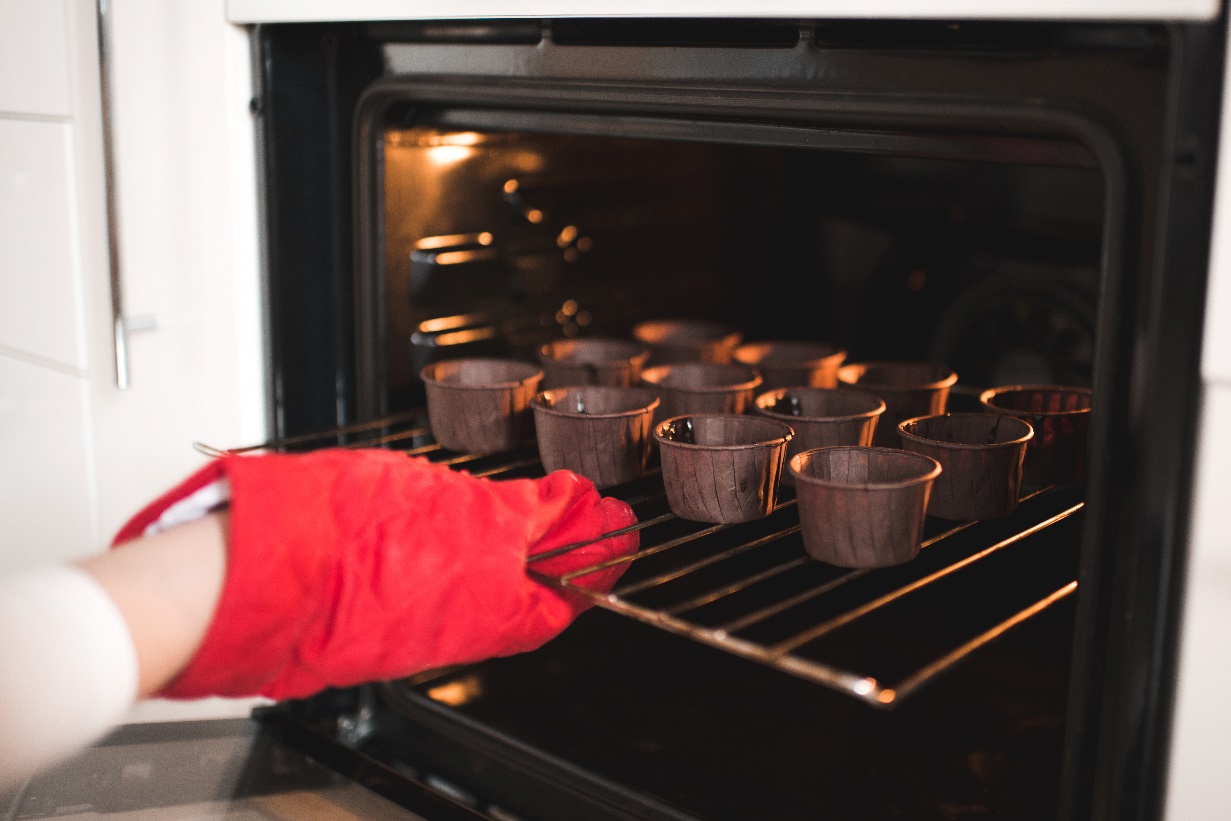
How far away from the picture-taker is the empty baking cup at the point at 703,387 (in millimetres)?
1187

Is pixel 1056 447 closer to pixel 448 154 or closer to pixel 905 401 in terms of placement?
pixel 905 401

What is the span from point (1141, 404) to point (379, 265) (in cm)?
79

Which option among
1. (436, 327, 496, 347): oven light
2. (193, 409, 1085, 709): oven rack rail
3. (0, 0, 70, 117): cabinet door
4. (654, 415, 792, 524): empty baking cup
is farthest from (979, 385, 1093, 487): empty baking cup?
(0, 0, 70, 117): cabinet door

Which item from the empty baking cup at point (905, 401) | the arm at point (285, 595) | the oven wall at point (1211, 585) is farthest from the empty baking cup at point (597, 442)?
the oven wall at point (1211, 585)

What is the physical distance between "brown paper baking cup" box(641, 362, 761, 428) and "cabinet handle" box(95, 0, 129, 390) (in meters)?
0.55

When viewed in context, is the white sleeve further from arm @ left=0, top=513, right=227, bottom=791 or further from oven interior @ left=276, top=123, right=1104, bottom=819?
oven interior @ left=276, top=123, right=1104, bottom=819

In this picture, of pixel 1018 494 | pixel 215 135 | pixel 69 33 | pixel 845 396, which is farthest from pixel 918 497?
pixel 69 33

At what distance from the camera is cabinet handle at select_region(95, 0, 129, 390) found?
1.16m

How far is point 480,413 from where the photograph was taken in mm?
1183

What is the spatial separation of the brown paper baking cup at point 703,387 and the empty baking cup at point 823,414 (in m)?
0.03

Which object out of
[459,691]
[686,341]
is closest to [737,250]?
[686,341]

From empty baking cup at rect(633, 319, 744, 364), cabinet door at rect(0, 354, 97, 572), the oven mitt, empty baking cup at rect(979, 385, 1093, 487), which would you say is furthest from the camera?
empty baking cup at rect(633, 319, 744, 364)

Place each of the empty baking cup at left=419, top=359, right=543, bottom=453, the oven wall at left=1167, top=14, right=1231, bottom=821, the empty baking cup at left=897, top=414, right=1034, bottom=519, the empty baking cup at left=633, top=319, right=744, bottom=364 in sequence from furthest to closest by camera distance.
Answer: the empty baking cup at left=633, top=319, right=744, bottom=364
the empty baking cup at left=419, top=359, right=543, bottom=453
the empty baking cup at left=897, top=414, right=1034, bottom=519
the oven wall at left=1167, top=14, right=1231, bottom=821

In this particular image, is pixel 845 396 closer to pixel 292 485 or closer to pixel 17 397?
pixel 292 485
